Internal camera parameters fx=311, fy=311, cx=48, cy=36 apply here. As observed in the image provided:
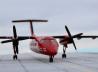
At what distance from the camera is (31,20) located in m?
50.7

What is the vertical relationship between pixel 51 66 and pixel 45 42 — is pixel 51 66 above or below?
below

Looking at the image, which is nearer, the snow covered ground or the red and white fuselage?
the snow covered ground

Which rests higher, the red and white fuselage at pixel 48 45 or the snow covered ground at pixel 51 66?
the red and white fuselage at pixel 48 45

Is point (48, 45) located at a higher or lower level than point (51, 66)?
higher

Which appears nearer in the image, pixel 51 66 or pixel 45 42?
pixel 51 66

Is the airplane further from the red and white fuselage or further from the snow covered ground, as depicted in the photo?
the snow covered ground

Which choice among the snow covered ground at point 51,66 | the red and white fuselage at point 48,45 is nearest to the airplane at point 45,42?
the red and white fuselage at point 48,45

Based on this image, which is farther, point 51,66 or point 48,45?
point 48,45

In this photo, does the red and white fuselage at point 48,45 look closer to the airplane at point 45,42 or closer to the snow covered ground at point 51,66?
the airplane at point 45,42

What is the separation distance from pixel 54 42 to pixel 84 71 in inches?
526

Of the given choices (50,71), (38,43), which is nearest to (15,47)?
(38,43)

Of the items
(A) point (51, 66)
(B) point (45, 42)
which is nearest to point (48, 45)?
(B) point (45, 42)

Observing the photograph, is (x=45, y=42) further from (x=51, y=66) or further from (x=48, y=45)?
(x=51, y=66)

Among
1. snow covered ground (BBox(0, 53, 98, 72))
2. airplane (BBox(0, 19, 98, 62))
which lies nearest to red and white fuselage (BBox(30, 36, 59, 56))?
airplane (BBox(0, 19, 98, 62))
